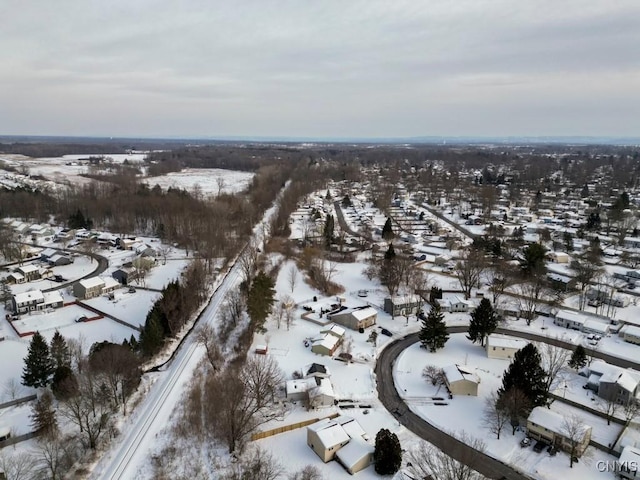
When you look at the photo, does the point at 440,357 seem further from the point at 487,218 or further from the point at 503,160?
the point at 503,160

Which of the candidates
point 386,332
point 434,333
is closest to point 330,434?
point 434,333

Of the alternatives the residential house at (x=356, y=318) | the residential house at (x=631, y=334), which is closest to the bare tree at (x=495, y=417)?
the residential house at (x=356, y=318)

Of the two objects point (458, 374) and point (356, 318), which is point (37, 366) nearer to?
point (356, 318)

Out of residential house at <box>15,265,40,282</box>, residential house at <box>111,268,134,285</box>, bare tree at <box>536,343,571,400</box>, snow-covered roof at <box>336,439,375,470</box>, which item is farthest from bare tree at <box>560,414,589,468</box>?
residential house at <box>15,265,40,282</box>

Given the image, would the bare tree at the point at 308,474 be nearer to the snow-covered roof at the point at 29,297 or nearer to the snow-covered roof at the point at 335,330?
the snow-covered roof at the point at 335,330

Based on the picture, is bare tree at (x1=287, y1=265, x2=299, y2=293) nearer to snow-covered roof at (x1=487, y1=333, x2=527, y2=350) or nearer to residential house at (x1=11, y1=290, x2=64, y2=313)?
snow-covered roof at (x1=487, y1=333, x2=527, y2=350)

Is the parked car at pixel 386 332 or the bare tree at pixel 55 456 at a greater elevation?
the parked car at pixel 386 332

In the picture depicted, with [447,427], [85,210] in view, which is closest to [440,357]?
[447,427]
